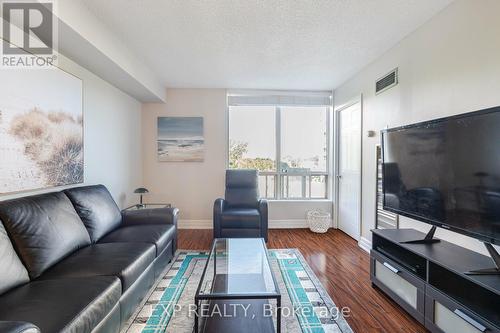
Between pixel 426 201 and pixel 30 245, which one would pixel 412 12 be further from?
pixel 30 245

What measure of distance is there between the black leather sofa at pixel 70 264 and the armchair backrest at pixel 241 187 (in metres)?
1.51

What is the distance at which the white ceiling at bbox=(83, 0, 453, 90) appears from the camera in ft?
6.62

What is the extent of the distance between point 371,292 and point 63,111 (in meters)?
3.36

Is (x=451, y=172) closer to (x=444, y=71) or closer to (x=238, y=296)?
(x=444, y=71)

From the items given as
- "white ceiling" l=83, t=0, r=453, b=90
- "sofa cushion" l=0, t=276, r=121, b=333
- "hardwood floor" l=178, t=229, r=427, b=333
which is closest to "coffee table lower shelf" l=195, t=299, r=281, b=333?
"sofa cushion" l=0, t=276, r=121, b=333

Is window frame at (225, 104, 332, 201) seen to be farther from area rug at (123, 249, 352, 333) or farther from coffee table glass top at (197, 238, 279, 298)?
coffee table glass top at (197, 238, 279, 298)

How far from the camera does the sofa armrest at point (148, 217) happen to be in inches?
108

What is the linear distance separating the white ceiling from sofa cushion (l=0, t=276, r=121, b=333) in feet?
6.90

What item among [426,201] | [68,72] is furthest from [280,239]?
[68,72]

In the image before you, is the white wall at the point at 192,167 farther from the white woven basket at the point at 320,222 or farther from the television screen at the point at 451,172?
the television screen at the point at 451,172

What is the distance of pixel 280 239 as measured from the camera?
3.67 metres

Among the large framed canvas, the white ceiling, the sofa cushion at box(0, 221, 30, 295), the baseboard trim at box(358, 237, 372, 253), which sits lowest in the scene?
the baseboard trim at box(358, 237, 372, 253)

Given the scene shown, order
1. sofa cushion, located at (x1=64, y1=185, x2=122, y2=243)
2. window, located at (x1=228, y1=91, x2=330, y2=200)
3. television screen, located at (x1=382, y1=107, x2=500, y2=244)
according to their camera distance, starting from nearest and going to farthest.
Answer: television screen, located at (x1=382, y1=107, x2=500, y2=244), sofa cushion, located at (x1=64, y1=185, x2=122, y2=243), window, located at (x1=228, y1=91, x2=330, y2=200)

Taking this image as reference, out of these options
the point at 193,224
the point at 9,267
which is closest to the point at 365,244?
the point at 193,224
